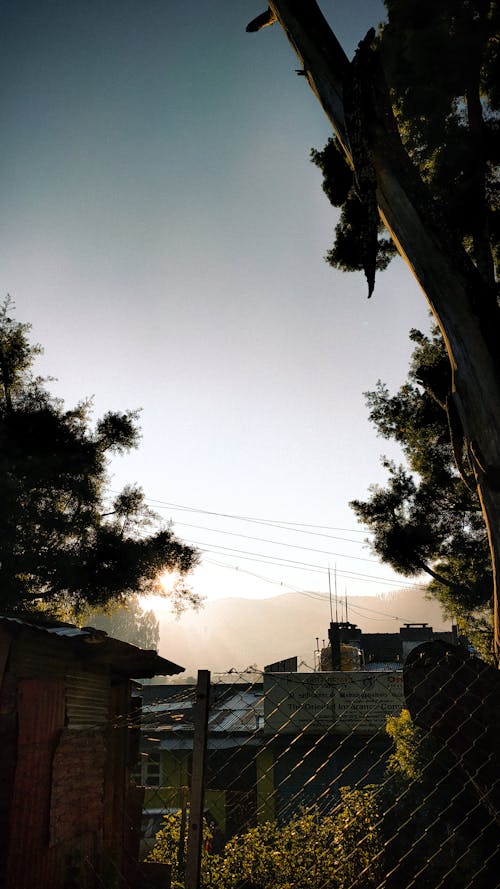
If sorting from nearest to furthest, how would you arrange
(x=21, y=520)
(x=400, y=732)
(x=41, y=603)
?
(x=400, y=732)
(x=21, y=520)
(x=41, y=603)

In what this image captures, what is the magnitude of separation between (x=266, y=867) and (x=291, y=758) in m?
14.1

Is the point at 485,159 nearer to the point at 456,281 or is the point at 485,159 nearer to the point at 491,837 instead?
the point at 456,281

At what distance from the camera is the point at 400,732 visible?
38.9 feet

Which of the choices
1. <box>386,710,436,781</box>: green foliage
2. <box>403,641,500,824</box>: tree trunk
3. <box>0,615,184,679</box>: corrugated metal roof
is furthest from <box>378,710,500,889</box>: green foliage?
<box>403,641,500,824</box>: tree trunk

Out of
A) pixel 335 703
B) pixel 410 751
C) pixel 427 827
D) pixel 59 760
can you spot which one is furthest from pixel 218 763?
pixel 59 760

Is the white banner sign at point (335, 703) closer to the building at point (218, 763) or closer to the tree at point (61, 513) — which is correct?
the building at point (218, 763)

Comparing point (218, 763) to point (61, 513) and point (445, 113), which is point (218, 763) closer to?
point (61, 513)

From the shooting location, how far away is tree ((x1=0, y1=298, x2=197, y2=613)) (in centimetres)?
1435

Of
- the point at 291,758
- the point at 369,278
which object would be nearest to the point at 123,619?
the point at 291,758

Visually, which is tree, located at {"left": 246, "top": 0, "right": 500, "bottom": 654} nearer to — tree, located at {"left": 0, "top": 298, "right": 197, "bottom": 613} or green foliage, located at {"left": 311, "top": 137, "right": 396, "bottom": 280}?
green foliage, located at {"left": 311, "top": 137, "right": 396, "bottom": 280}

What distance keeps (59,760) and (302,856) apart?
12.2 feet

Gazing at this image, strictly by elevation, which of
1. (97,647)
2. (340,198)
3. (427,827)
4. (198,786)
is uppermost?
(340,198)

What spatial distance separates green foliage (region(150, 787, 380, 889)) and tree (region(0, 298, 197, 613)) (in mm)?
8636

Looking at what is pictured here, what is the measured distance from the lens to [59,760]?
22.6ft
